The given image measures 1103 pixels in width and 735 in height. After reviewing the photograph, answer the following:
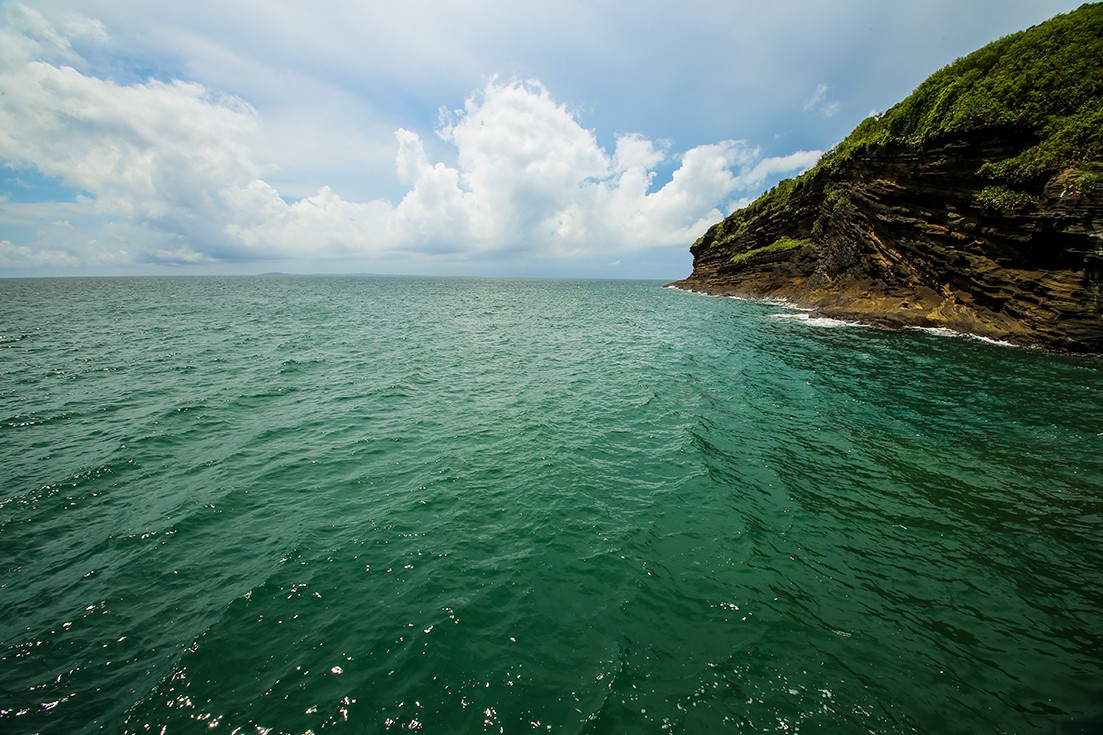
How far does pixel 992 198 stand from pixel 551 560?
42.6m

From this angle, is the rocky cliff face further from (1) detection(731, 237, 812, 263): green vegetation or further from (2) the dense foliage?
(1) detection(731, 237, 812, 263): green vegetation

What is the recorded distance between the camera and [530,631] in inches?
285

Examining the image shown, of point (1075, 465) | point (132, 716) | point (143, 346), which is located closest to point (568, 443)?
point (132, 716)

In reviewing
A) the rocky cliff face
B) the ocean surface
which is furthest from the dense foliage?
the ocean surface

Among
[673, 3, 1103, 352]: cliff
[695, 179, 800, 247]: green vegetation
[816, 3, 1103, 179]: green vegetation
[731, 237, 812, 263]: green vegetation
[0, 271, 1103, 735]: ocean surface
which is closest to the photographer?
[0, 271, 1103, 735]: ocean surface

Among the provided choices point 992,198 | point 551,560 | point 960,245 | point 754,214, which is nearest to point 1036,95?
point 992,198

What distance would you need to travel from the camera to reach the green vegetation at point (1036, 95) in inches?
1045

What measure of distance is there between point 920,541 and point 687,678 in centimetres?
714

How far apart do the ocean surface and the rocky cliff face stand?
37.0 feet

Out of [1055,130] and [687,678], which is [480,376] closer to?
[687,678]

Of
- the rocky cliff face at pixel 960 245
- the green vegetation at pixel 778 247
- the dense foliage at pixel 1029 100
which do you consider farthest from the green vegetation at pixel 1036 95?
the green vegetation at pixel 778 247

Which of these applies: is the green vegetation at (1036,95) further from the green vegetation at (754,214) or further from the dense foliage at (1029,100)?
the green vegetation at (754,214)

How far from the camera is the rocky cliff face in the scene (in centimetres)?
2566

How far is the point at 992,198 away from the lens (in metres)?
29.9
